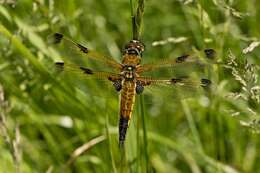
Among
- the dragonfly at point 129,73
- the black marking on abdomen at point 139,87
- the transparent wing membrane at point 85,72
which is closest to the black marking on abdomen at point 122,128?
the dragonfly at point 129,73

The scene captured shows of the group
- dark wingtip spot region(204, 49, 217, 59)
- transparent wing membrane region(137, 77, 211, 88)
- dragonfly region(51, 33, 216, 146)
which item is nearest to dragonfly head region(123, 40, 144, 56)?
dragonfly region(51, 33, 216, 146)

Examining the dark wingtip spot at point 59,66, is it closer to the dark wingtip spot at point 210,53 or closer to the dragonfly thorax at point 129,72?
the dragonfly thorax at point 129,72

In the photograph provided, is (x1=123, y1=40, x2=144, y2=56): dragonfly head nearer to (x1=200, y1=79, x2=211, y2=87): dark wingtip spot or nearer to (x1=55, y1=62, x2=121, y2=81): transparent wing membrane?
(x1=55, y1=62, x2=121, y2=81): transparent wing membrane

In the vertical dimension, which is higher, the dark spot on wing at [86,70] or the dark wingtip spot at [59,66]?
the dark wingtip spot at [59,66]

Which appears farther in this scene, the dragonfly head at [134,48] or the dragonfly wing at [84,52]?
the dragonfly wing at [84,52]

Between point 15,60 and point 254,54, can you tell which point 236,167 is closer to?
point 254,54

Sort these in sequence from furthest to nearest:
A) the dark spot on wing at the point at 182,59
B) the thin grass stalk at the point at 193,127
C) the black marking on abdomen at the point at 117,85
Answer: the thin grass stalk at the point at 193,127 → the black marking on abdomen at the point at 117,85 → the dark spot on wing at the point at 182,59

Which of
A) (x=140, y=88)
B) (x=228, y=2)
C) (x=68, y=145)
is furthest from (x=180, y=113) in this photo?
(x=228, y=2)

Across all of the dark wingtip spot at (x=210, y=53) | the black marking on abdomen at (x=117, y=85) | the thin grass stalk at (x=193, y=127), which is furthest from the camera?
the thin grass stalk at (x=193, y=127)
